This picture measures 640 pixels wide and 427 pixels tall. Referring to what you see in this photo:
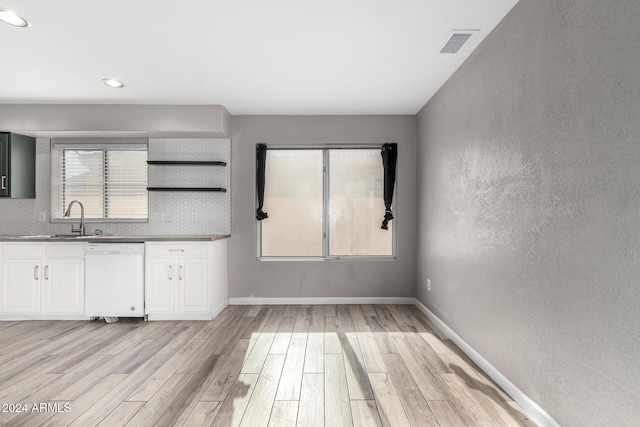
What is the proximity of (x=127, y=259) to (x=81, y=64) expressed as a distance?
198 cm

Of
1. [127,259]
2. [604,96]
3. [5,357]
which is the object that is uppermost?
[604,96]

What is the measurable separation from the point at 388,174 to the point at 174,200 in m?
2.81

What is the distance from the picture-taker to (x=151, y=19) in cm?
237

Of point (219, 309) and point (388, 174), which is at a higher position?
point (388, 174)

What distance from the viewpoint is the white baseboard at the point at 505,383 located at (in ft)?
6.35

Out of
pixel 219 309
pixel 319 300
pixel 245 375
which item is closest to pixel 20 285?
pixel 219 309

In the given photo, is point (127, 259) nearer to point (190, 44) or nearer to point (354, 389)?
point (190, 44)

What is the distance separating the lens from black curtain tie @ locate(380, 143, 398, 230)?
178 inches

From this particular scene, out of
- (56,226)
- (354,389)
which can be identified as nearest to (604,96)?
(354,389)

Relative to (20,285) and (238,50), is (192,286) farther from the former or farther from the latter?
(238,50)

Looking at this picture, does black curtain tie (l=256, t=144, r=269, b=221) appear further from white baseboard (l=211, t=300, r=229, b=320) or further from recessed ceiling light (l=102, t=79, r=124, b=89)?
recessed ceiling light (l=102, t=79, r=124, b=89)

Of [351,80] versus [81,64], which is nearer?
[81,64]

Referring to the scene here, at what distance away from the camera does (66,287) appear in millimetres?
3869

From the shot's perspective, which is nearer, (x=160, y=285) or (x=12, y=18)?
(x=12, y=18)
